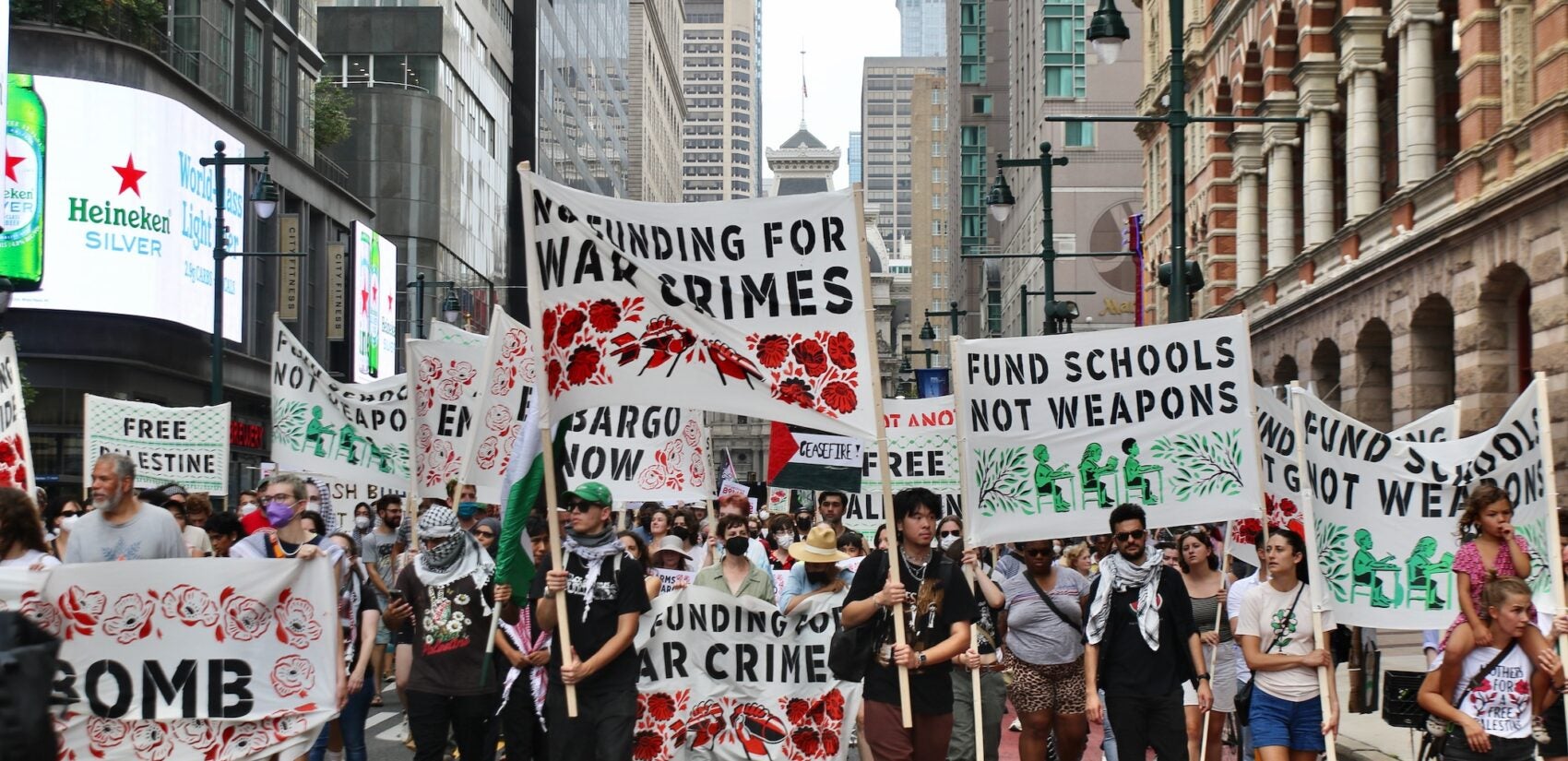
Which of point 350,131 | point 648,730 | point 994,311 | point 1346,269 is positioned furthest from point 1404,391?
point 994,311

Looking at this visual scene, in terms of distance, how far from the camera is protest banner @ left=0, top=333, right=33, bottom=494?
492 inches

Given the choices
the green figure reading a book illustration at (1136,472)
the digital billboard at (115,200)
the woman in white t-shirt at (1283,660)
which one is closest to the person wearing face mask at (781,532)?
the green figure reading a book illustration at (1136,472)

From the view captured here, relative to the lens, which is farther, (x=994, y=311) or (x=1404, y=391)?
(x=994, y=311)

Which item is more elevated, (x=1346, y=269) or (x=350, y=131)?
(x=350, y=131)

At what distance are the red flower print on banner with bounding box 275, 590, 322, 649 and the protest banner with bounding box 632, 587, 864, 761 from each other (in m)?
1.86

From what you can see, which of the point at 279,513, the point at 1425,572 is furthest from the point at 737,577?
the point at 1425,572

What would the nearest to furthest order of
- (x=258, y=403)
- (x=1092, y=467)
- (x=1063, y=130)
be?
1. (x=1092, y=467)
2. (x=258, y=403)
3. (x=1063, y=130)

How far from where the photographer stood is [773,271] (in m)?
9.59

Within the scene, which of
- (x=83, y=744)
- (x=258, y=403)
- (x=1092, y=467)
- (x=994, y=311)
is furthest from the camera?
(x=994, y=311)

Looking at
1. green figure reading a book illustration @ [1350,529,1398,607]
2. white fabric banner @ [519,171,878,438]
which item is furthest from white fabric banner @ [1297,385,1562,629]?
white fabric banner @ [519,171,878,438]

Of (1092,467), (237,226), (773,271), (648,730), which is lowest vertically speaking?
(648,730)

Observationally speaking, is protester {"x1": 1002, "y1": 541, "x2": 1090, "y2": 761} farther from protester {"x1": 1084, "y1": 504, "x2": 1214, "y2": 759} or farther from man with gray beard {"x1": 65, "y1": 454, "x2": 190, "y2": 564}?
man with gray beard {"x1": 65, "y1": 454, "x2": 190, "y2": 564}

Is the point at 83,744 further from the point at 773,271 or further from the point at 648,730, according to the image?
the point at 773,271

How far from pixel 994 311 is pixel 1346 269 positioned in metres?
71.4
